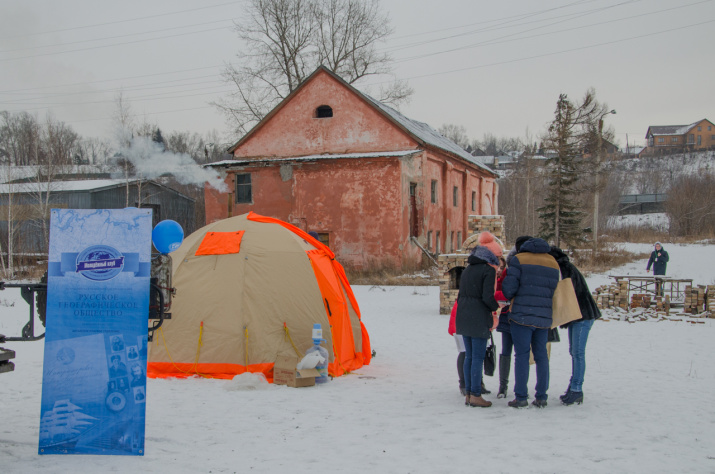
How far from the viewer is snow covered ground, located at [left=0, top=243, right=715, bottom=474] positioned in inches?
183

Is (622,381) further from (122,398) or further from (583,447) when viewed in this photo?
(122,398)

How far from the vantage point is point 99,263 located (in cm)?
458

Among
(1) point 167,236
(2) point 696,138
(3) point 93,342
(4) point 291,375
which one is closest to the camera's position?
(3) point 93,342

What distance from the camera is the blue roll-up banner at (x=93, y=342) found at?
452 centimetres

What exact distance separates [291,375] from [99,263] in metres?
3.30

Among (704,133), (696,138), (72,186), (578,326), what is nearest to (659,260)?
(578,326)

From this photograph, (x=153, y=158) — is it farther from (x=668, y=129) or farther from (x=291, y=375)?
(x=668, y=129)

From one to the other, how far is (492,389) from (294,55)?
33.6 metres

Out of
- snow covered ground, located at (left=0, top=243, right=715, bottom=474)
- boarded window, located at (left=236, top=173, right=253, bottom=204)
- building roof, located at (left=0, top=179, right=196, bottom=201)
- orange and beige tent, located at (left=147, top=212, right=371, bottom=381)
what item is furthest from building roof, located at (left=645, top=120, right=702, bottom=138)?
orange and beige tent, located at (left=147, top=212, right=371, bottom=381)

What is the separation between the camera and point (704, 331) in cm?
1147

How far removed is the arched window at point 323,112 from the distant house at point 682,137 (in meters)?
94.2

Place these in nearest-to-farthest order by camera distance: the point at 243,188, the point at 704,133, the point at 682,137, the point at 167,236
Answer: the point at 167,236 < the point at 243,188 < the point at 704,133 < the point at 682,137

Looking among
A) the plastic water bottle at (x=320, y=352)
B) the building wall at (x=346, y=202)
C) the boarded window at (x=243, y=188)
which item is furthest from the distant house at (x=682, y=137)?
the plastic water bottle at (x=320, y=352)

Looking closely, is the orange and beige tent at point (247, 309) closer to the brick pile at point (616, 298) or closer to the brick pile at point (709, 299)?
the brick pile at point (616, 298)
